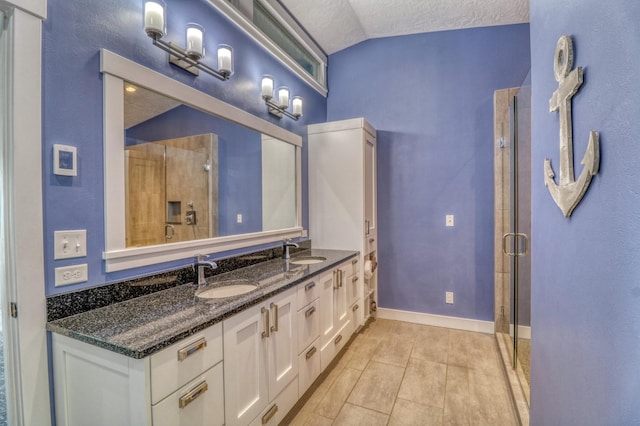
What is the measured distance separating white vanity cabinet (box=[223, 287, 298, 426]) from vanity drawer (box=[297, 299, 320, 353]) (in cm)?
7

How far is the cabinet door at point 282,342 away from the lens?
1.55m

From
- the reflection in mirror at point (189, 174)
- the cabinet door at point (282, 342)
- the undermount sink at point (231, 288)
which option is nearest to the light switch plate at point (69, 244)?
the reflection in mirror at point (189, 174)

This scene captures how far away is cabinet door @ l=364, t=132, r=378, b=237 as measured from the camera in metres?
2.93

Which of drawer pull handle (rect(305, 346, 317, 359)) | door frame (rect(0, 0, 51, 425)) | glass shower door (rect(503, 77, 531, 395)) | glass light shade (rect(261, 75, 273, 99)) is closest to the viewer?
door frame (rect(0, 0, 51, 425))

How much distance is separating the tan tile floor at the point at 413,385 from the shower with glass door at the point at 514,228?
19cm

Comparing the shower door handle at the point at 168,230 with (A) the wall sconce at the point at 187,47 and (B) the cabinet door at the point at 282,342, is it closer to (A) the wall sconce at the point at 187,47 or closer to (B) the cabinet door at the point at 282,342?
(B) the cabinet door at the point at 282,342

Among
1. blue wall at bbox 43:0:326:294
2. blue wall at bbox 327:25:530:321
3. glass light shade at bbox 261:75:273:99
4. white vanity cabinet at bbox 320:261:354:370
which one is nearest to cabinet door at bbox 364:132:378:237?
blue wall at bbox 327:25:530:321

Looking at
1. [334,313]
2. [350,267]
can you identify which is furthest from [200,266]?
[350,267]

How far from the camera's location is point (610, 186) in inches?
27.2

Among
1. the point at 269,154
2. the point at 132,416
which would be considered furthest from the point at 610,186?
the point at 269,154

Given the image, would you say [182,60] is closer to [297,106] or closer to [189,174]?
[189,174]

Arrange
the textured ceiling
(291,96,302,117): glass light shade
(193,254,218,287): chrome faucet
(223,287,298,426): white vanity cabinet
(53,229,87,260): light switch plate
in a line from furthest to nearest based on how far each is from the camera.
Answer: (291,96,302,117): glass light shade
the textured ceiling
(193,254,218,287): chrome faucet
(223,287,298,426): white vanity cabinet
(53,229,87,260): light switch plate

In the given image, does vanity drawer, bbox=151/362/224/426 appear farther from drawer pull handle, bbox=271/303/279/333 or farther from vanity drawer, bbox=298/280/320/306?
vanity drawer, bbox=298/280/320/306

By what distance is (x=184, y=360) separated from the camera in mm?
1056
